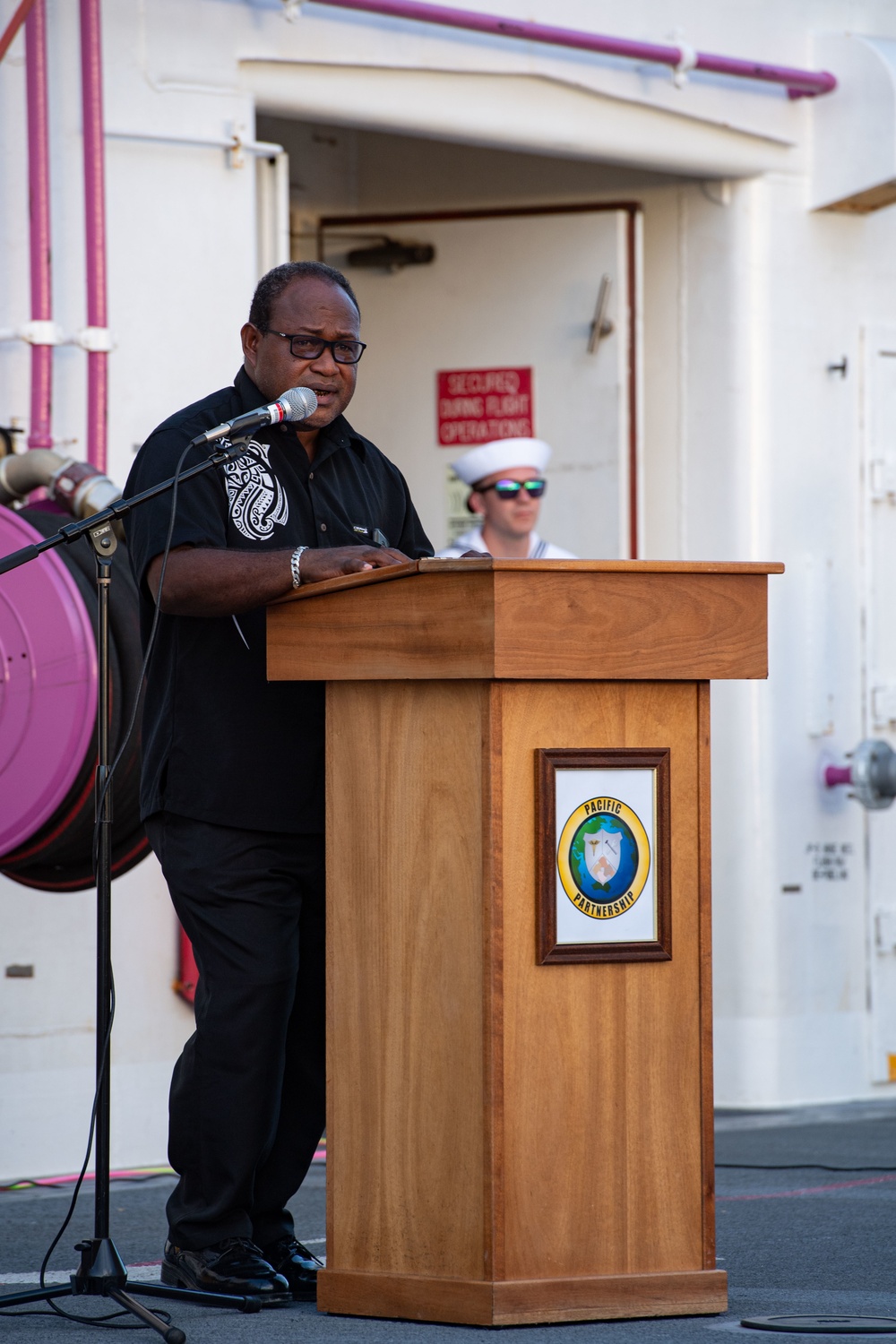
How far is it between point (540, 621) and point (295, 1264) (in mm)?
1315

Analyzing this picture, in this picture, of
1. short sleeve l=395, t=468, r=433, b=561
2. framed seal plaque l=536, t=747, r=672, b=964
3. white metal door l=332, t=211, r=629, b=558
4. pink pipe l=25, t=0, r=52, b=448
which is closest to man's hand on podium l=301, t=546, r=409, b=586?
→ framed seal plaque l=536, t=747, r=672, b=964

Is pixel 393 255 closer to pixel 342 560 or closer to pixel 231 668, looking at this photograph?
pixel 231 668

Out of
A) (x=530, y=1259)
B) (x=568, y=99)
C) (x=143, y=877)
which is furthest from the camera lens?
(x=568, y=99)

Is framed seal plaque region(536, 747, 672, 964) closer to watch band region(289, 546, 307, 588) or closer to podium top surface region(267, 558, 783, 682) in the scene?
podium top surface region(267, 558, 783, 682)

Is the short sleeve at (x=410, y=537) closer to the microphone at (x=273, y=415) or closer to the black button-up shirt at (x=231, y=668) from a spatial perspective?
the black button-up shirt at (x=231, y=668)

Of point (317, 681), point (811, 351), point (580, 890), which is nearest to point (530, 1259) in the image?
point (580, 890)

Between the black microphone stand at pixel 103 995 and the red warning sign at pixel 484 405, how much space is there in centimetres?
378

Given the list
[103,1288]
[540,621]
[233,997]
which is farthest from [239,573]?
[103,1288]

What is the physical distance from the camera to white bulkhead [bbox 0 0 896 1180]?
628cm

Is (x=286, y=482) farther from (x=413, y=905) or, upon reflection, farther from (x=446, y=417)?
(x=446, y=417)

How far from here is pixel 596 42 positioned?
614 centimetres

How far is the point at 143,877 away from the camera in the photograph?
5559mm

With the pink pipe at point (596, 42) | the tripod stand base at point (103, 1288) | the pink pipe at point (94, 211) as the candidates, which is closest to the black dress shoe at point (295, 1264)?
the tripod stand base at point (103, 1288)

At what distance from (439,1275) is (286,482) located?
1.40 metres
